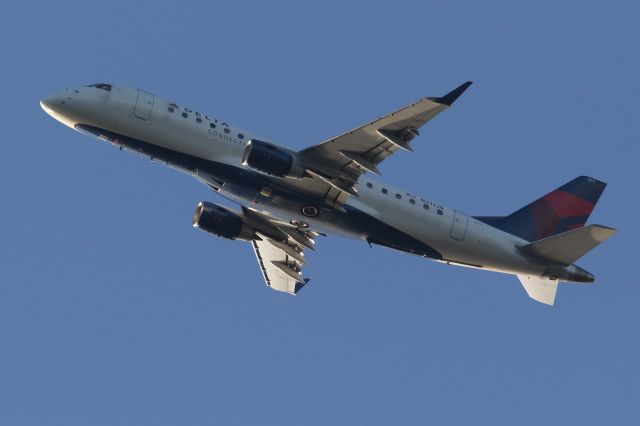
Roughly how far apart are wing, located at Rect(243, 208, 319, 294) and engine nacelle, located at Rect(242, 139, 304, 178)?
24.7 ft

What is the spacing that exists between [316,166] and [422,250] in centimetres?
810

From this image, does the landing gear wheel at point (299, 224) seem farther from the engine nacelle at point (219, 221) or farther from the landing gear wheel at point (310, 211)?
the engine nacelle at point (219, 221)

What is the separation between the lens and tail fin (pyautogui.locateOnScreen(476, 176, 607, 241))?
6309 cm

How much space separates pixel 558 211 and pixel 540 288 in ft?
17.4

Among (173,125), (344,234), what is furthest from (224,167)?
(344,234)

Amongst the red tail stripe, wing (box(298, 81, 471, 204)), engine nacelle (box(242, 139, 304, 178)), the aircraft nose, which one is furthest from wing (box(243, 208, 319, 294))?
the red tail stripe

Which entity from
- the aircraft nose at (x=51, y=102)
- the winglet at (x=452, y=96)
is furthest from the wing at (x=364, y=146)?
the aircraft nose at (x=51, y=102)

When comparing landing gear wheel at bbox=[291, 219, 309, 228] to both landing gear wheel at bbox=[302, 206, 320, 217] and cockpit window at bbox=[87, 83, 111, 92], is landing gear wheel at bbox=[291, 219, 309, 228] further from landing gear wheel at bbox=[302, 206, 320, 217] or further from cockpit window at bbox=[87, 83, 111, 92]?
cockpit window at bbox=[87, 83, 111, 92]

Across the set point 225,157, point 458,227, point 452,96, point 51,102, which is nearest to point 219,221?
point 225,157

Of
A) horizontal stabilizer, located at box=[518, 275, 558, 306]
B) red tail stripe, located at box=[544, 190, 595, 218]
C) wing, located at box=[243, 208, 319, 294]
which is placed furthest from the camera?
red tail stripe, located at box=[544, 190, 595, 218]

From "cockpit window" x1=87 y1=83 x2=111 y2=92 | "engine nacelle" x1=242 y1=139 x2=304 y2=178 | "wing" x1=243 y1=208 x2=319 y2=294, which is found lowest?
"wing" x1=243 y1=208 x2=319 y2=294

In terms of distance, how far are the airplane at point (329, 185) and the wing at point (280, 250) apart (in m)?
1.56

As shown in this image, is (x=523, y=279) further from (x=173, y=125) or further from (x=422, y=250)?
(x=173, y=125)

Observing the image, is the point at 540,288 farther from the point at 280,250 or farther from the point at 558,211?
the point at 280,250
